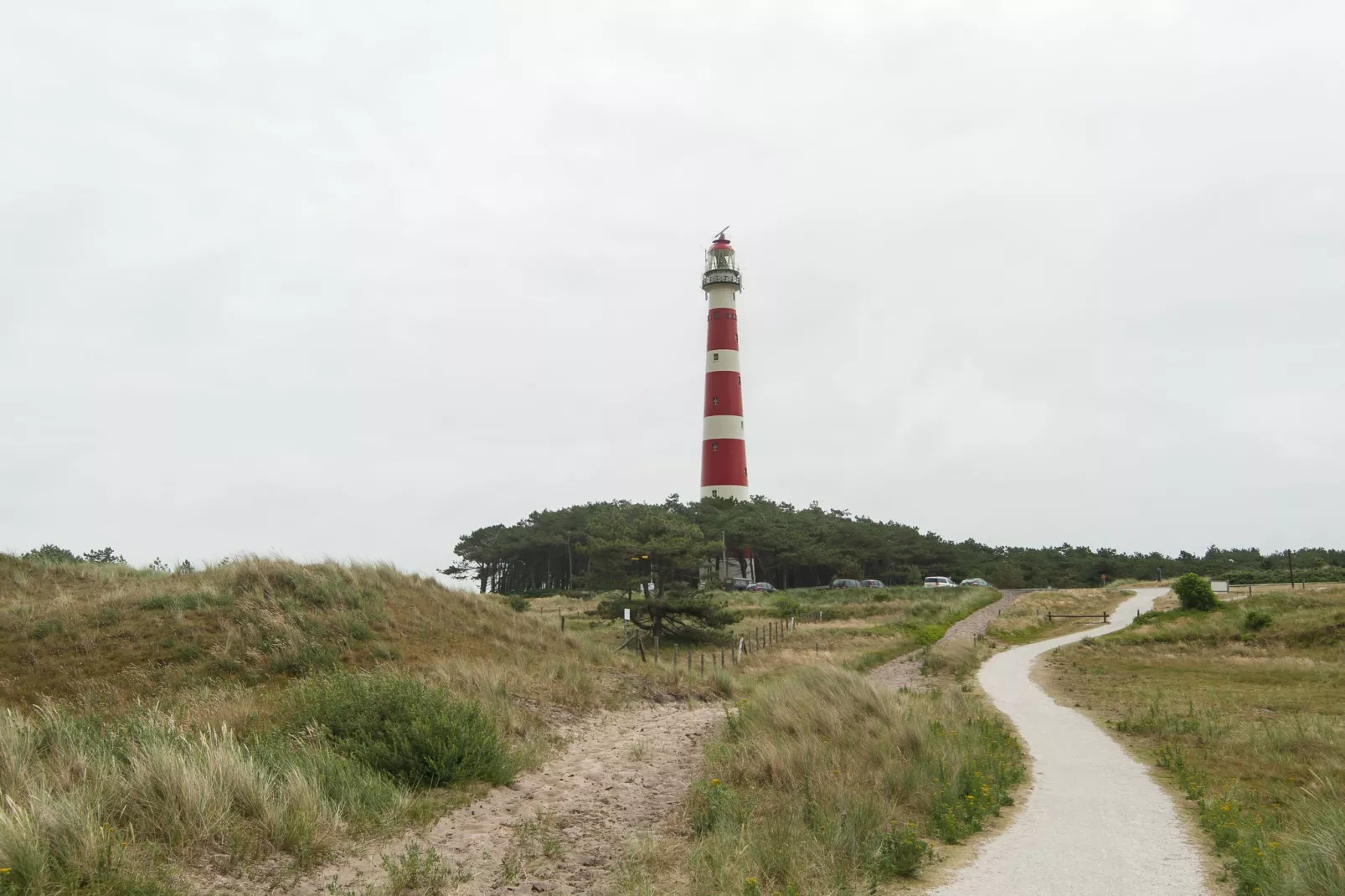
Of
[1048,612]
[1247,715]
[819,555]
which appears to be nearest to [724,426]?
[819,555]

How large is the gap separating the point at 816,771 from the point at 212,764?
23.3 feet

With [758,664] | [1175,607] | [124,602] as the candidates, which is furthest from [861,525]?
[124,602]

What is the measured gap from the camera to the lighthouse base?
65.4m

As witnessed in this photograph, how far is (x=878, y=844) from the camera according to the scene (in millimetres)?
8305

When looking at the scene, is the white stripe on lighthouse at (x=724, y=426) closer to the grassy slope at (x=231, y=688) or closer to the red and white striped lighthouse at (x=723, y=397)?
the red and white striped lighthouse at (x=723, y=397)

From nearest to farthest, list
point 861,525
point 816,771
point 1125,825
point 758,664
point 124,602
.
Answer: point 1125,825, point 816,771, point 124,602, point 758,664, point 861,525

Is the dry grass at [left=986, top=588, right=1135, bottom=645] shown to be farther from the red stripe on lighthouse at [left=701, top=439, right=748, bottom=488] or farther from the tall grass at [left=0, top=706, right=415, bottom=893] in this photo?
the tall grass at [left=0, top=706, right=415, bottom=893]

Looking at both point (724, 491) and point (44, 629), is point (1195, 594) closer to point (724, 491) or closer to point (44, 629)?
point (724, 491)

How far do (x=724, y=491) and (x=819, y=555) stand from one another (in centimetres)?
1391

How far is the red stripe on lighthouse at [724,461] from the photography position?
64.4 meters

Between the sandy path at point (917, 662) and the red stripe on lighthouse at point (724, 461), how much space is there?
801 inches

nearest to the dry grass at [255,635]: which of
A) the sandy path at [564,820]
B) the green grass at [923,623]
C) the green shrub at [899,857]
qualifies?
the sandy path at [564,820]

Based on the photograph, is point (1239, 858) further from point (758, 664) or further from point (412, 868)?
point (758, 664)

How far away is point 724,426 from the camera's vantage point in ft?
210
